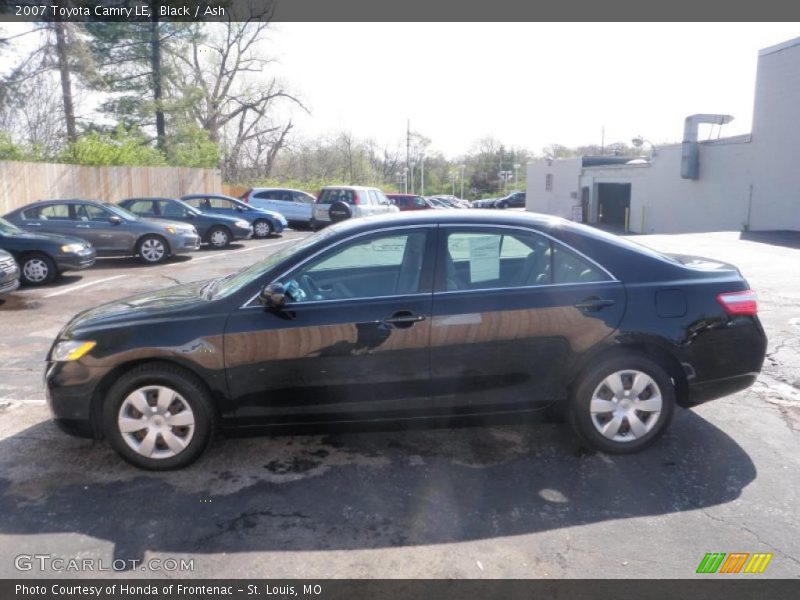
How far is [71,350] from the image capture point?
163 inches

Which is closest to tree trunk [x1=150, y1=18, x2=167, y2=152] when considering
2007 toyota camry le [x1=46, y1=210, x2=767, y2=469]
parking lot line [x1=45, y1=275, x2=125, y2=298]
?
parking lot line [x1=45, y1=275, x2=125, y2=298]

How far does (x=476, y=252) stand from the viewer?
4367 millimetres

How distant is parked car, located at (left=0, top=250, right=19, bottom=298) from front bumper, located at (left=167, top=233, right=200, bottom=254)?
17.4ft

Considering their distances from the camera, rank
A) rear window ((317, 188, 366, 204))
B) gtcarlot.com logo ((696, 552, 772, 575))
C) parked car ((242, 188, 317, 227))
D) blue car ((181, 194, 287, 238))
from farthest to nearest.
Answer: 1. parked car ((242, 188, 317, 227))
2. rear window ((317, 188, 366, 204))
3. blue car ((181, 194, 287, 238))
4. gtcarlot.com logo ((696, 552, 772, 575))

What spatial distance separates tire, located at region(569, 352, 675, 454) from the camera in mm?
4195

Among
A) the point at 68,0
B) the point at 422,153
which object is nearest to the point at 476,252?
the point at 68,0

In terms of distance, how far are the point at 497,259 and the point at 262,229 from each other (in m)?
19.4

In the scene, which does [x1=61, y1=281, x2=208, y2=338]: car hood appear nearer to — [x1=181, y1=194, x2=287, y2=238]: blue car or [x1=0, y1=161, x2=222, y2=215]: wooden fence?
[x1=181, y1=194, x2=287, y2=238]: blue car

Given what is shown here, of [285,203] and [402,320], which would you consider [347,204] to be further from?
[402,320]

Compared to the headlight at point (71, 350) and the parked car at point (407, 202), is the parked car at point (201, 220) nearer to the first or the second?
the parked car at point (407, 202)

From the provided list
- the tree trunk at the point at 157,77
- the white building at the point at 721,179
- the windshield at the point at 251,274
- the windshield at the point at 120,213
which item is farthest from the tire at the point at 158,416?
the tree trunk at the point at 157,77

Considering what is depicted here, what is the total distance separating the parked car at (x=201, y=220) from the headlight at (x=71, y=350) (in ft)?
47.9
